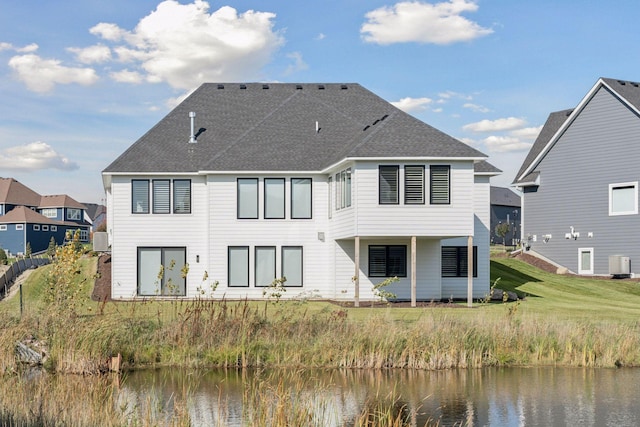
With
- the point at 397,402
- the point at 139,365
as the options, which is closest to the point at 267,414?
the point at 397,402

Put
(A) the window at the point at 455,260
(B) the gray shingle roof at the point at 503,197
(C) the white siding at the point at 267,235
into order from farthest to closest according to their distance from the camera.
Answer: (B) the gray shingle roof at the point at 503,197
(A) the window at the point at 455,260
(C) the white siding at the point at 267,235

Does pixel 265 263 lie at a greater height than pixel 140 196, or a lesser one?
lesser

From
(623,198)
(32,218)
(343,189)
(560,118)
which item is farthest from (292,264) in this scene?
(32,218)

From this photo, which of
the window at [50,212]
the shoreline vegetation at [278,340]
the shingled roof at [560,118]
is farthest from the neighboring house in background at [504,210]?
the shoreline vegetation at [278,340]

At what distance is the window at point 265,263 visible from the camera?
32.8m

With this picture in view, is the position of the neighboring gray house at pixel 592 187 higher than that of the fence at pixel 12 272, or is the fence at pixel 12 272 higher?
the neighboring gray house at pixel 592 187

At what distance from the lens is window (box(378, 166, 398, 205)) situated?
29266mm

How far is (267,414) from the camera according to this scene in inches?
448

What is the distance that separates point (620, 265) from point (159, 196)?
21.4 m

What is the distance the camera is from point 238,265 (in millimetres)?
32844

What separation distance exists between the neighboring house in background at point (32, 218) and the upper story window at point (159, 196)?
5081cm

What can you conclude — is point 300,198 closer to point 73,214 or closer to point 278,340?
point 278,340

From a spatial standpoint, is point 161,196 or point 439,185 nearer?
point 439,185

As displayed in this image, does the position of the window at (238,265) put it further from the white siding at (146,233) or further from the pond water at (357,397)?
the pond water at (357,397)
